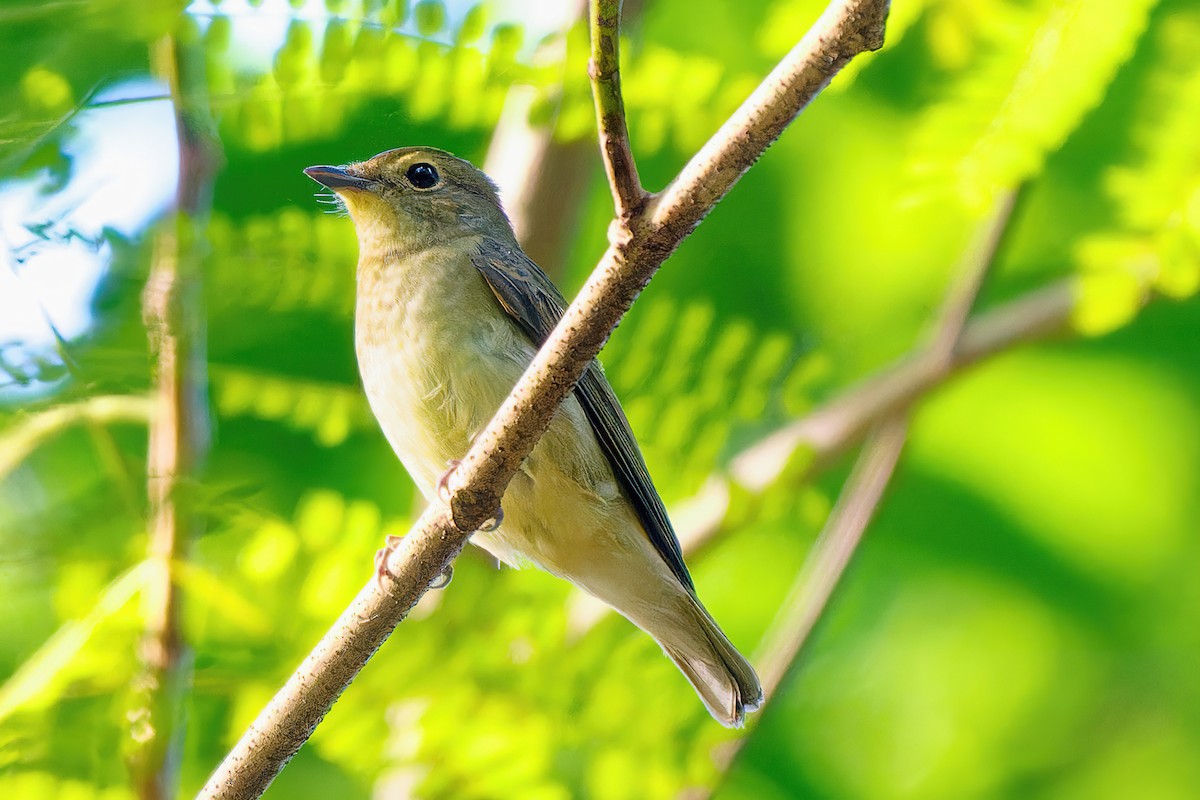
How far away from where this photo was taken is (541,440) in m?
2.74

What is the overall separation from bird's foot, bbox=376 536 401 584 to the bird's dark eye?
117 centimetres

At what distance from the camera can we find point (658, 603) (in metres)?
2.90

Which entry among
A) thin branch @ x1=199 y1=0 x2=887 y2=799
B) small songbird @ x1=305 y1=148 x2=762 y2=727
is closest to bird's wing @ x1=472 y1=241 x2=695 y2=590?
small songbird @ x1=305 y1=148 x2=762 y2=727

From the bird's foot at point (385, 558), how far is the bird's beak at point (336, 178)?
874 mm

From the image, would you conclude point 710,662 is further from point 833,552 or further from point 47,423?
point 47,423

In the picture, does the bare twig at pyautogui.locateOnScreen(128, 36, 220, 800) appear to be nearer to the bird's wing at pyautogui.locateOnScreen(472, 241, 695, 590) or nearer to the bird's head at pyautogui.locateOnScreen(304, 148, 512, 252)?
the bird's head at pyautogui.locateOnScreen(304, 148, 512, 252)

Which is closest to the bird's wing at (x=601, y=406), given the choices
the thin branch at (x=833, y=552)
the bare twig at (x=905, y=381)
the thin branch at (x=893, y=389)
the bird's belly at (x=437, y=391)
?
the bird's belly at (x=437, y=391)

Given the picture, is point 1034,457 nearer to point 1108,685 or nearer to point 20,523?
point 1108,685

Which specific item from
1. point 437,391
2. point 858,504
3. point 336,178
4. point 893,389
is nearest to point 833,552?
point 858,504

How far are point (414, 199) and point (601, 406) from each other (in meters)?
0.82

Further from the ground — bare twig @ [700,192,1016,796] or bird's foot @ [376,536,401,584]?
bird's foot @ [376,536,401,584]

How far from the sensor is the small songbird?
2.68 metres

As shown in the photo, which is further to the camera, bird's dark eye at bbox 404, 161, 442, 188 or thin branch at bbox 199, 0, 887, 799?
bird's dark eye at bbox 404, 161, 442, 188

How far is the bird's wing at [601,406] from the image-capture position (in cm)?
280
